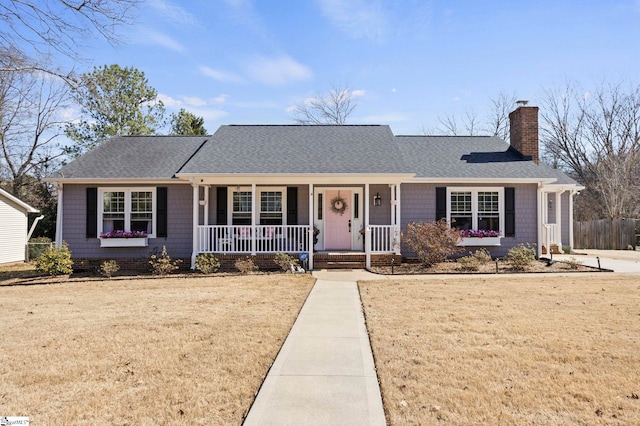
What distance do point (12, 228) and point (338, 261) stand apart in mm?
15956

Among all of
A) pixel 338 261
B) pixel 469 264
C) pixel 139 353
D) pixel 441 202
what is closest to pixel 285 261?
pixel 338 261

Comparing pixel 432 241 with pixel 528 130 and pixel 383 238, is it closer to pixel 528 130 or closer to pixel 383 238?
pixel 383 238

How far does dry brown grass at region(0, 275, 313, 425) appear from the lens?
11.0 ft

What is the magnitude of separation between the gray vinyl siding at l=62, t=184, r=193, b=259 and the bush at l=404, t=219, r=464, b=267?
24.1 feet

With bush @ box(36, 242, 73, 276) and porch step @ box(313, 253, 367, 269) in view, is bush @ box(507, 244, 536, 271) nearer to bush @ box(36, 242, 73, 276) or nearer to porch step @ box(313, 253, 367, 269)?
porch step @ box(313, 253, 367, 269)

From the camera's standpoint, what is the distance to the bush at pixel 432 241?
40.0ft

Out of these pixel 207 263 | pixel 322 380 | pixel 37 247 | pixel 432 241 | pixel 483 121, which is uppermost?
pixel 483 121

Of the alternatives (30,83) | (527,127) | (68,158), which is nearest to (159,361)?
(30,83)

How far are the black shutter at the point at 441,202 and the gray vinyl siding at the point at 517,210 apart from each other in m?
0.10

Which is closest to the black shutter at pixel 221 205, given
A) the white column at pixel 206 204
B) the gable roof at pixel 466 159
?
the white column at pixel 206 204

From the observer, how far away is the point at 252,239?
1248cm

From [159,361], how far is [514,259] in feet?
34.3

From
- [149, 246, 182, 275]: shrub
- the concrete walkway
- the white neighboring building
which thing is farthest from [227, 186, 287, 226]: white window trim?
the white neighboring building

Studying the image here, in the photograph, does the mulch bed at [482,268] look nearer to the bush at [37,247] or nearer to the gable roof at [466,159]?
the gable roof at [466,159]
